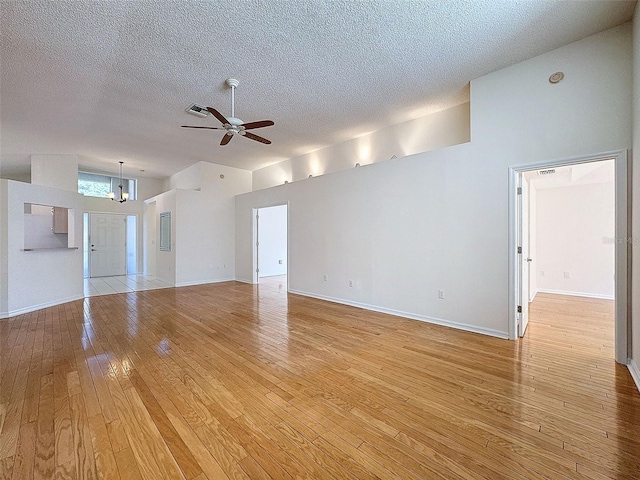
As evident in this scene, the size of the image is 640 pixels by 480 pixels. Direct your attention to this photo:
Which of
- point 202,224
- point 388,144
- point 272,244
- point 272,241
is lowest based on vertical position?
point 272,244

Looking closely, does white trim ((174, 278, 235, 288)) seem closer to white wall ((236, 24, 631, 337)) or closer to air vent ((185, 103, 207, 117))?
white wall ((236, 24, 631, 337))

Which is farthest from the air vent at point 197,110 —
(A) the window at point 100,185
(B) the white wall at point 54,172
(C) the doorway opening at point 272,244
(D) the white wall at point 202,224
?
(A) the window at point 100,185

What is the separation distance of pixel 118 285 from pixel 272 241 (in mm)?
4475

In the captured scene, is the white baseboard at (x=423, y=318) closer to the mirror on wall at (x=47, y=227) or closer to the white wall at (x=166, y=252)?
the white wall at (x=166, y=252)

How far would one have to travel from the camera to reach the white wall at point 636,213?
238 cm

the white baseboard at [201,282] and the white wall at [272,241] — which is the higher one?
the white wall at [272,241]

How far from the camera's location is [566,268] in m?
6.14

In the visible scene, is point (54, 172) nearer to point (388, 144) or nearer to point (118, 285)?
point (118, 285)

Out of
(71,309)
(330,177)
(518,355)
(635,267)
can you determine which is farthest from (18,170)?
(635,267)

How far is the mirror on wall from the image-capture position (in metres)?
5.05

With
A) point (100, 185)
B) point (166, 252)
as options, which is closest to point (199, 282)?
point (166, 252)

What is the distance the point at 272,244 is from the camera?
9.53m

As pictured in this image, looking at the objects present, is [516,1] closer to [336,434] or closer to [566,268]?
[336,434]

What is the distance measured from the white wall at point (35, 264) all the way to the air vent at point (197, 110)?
3.26m
